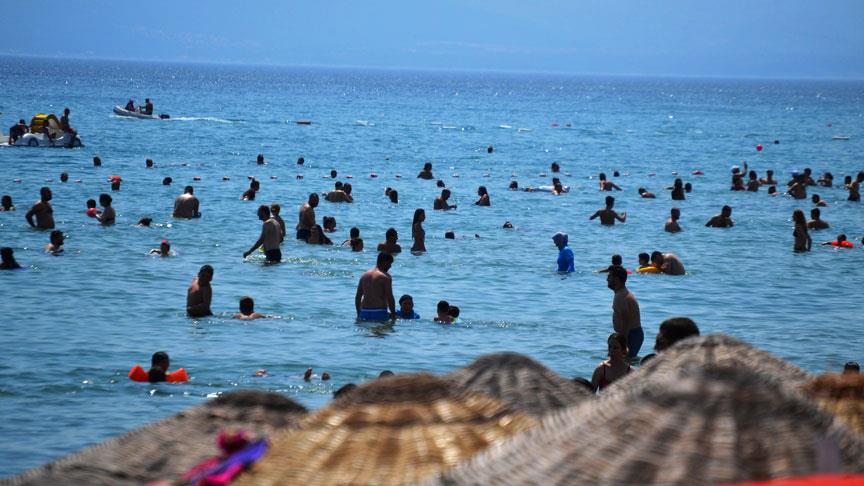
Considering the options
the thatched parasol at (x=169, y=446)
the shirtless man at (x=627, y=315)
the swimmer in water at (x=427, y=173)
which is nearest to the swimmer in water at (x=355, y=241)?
the shirtless man at (x=627, y=315)

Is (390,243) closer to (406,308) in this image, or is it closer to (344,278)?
(344,278)

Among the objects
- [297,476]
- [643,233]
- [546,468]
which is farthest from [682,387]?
[643,233]

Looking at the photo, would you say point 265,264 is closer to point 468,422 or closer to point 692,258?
point 692,258

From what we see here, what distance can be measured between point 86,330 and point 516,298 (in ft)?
27.4

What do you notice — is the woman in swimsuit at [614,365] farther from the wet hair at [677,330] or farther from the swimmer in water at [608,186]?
the swimmer in water at [608,186]

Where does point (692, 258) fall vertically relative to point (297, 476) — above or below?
below

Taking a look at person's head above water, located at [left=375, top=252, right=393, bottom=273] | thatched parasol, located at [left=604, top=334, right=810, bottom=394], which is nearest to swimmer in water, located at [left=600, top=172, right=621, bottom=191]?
person's head above water, located at [left=375, top=252, right=393, bottom=273]

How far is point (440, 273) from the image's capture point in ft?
86.8

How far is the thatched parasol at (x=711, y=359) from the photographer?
797 centimetres

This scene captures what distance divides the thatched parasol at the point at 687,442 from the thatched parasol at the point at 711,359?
1.94 meters

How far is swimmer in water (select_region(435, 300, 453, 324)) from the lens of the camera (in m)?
20.4

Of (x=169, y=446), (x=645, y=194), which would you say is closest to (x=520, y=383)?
(x=169, y=446)

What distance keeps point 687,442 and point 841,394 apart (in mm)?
2968

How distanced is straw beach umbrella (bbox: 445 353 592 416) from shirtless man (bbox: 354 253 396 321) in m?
9.87
